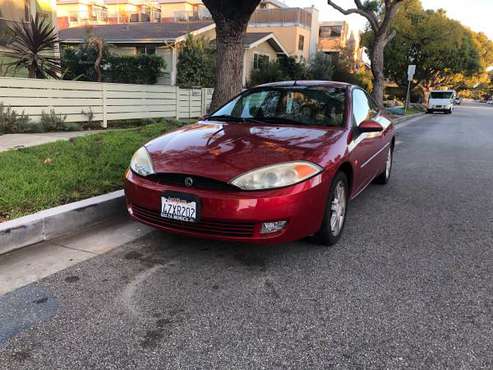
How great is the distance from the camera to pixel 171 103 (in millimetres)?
12859

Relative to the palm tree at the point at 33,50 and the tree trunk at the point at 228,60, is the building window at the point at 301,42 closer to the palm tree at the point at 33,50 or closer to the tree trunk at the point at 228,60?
the palm tree at the point at 33,50

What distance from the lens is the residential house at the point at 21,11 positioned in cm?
1222

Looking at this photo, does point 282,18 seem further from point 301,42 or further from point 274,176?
point 274,176

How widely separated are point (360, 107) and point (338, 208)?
1557 mm

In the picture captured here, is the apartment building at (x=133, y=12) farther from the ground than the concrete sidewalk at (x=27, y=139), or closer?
farther from the ground

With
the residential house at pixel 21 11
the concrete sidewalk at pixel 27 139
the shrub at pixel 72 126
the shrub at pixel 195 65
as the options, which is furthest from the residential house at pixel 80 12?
the concrete sidewalk at pixel 27 139

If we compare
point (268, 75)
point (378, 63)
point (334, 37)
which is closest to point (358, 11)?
point (378, 63)

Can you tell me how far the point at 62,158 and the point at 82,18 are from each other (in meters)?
43.7

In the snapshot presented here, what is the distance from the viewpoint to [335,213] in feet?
12.7

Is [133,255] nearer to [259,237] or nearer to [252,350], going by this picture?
[259,237]

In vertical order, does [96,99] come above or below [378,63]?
below

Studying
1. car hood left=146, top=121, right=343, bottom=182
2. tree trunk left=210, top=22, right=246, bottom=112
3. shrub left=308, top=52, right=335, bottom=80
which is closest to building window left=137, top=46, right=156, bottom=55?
shrub left=308, top=52, right=335, bottom=80

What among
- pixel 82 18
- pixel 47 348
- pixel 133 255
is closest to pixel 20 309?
pixel 47 348

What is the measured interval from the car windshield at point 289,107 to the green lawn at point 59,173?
1577 millimetres
